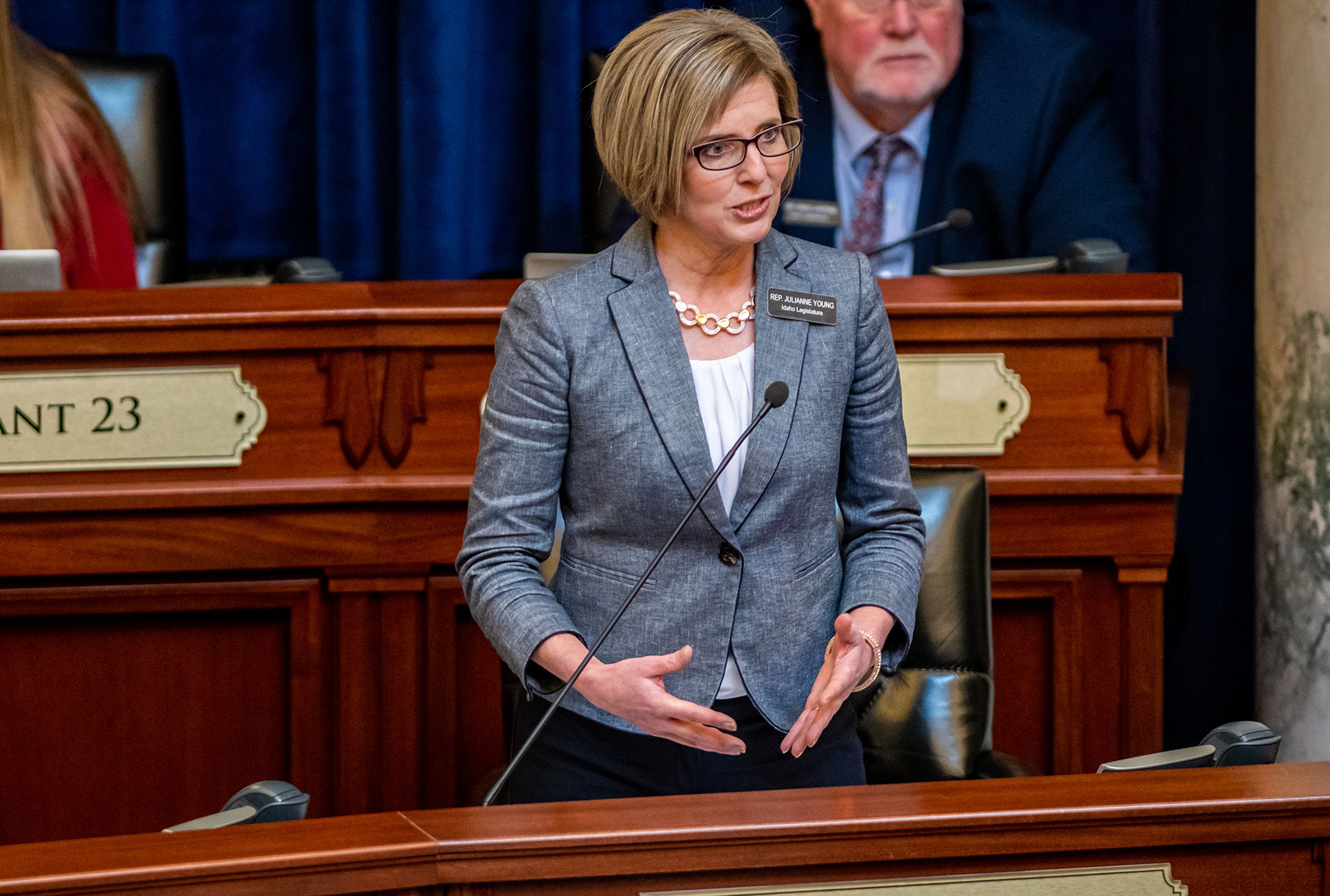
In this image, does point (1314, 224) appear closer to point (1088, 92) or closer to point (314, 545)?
point (1088, 92)

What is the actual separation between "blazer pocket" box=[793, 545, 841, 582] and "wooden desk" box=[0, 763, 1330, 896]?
1.02 feet

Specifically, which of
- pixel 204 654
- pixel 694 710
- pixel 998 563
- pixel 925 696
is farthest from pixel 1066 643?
pixel 204 654

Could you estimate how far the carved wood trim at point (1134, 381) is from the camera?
2004mm

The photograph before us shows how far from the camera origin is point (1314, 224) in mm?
2381

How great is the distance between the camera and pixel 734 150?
1.29 metres

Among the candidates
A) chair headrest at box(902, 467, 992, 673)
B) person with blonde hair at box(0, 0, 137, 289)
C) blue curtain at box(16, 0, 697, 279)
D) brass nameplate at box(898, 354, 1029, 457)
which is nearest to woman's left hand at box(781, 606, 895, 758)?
chair headrest at box(902, 467, 992, 673)

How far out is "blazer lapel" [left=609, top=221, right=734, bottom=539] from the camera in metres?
1.27

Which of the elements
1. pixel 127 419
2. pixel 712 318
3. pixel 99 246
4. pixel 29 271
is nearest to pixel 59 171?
pixel 99 246

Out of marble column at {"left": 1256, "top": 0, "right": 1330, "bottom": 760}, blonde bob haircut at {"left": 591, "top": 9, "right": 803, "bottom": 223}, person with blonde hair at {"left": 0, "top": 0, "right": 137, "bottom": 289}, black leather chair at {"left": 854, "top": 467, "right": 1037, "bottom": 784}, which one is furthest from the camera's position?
person with blonde hair at {"left": 0, "top": 0, "right": 137, "bottom": 289}

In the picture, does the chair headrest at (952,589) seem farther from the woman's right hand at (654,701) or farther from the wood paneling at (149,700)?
the wood paneling at (149,700)

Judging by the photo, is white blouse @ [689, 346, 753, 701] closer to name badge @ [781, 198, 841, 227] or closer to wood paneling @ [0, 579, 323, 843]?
wood paneling @ [0, 579, 323, 843]

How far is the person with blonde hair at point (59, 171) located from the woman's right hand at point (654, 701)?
1679 mm

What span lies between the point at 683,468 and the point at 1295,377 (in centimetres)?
157

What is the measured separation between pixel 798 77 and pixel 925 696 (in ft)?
6.34
